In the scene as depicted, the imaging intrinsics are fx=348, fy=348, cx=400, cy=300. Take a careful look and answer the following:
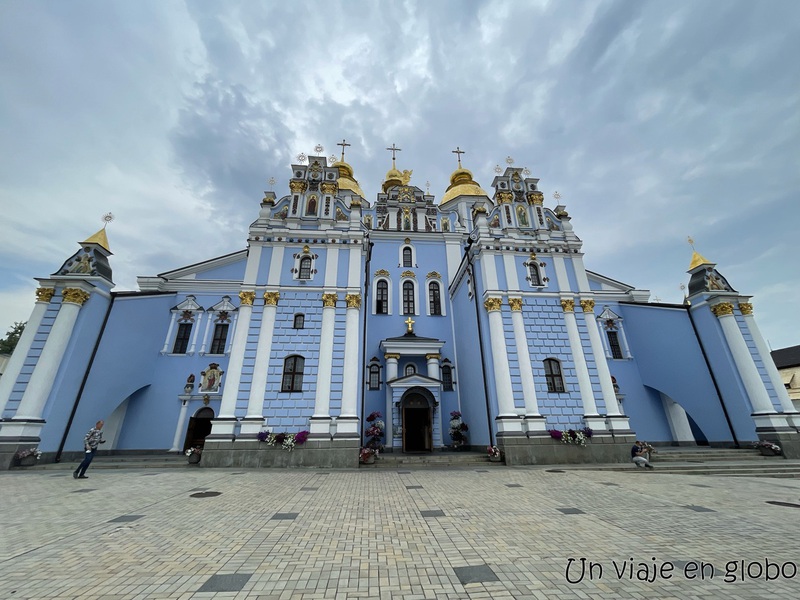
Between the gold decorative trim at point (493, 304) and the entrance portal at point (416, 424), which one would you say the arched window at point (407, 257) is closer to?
the gold decorative trim at point (493, 304)

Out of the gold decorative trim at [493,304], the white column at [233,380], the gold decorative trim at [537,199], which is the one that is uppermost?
the gold decorative trim at [537,199]

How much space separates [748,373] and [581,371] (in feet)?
29.6

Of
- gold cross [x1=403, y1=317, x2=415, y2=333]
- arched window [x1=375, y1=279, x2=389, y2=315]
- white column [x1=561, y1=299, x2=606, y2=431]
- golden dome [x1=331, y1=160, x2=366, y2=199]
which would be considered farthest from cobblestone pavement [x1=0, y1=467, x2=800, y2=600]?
golden dome [x1=331, y1=160, x2=366, y2=199]

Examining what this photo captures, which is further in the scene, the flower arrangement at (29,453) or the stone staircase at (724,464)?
the flower arrangement at (29,453)

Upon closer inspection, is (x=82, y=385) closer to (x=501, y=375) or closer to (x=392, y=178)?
(x=501, y=375)

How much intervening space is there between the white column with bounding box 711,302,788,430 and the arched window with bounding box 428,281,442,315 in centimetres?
1532

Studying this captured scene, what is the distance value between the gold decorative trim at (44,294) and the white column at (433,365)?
62.2 ft

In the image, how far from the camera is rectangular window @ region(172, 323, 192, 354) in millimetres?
20453

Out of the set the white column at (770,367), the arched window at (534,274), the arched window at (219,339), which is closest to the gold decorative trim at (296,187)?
the arched window at (219,339)

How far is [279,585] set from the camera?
12.1ft

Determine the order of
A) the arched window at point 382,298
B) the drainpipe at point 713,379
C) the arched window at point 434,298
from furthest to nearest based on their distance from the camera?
1. the arched window at point 434,298
2. the arched window at point 382,298
3. the drainpipe at point 713,379

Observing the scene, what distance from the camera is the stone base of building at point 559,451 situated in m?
14.7

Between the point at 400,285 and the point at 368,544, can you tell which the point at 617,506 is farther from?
the point at 400,285

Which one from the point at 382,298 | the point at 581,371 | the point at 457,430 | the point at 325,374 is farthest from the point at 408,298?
the point at 581,371
